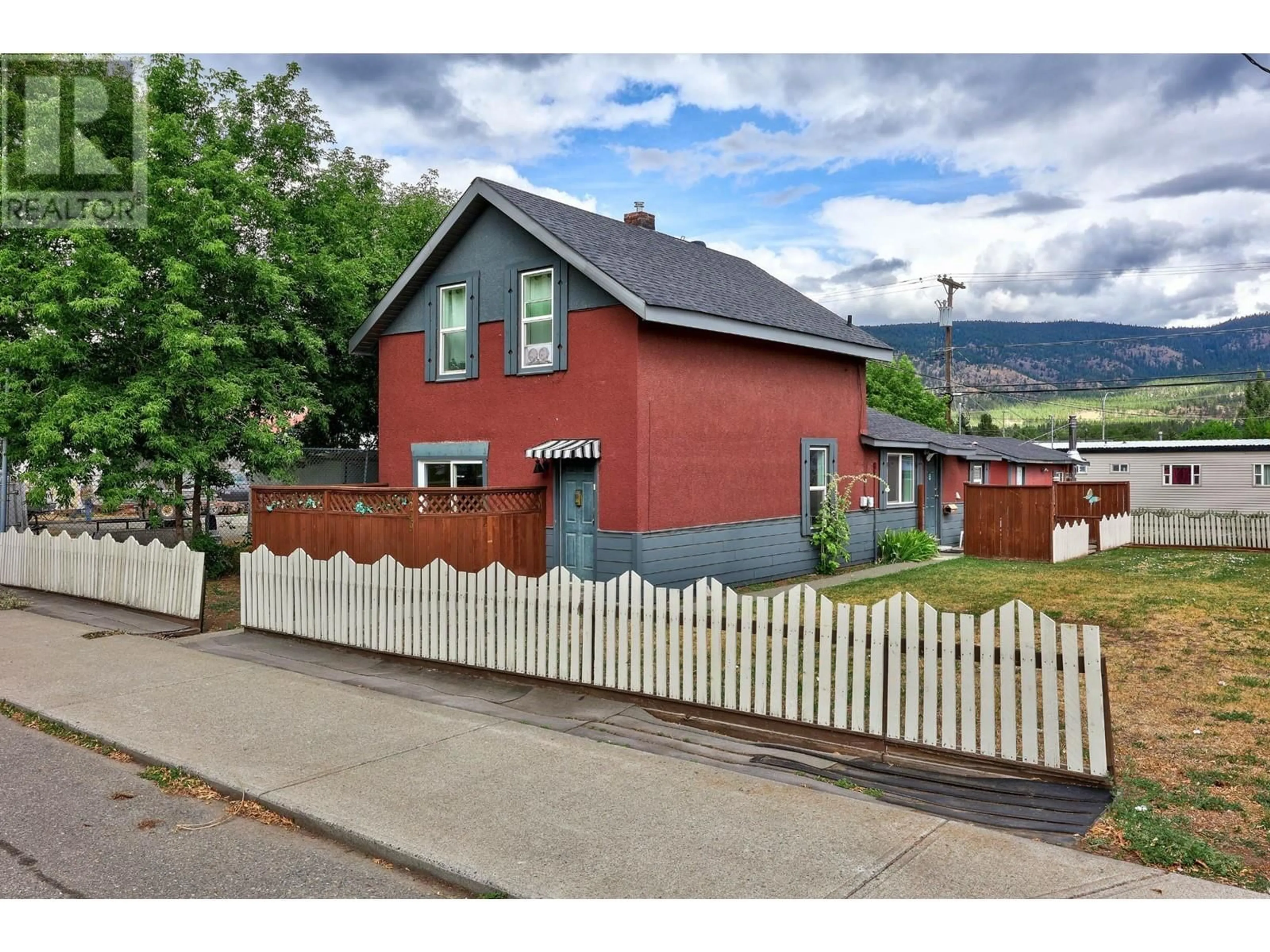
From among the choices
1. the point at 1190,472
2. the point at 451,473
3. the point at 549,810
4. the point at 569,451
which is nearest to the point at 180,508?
the point at 451,473

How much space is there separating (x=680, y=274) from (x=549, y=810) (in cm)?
1233

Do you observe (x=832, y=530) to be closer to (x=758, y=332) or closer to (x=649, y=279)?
(x=758, y=332)

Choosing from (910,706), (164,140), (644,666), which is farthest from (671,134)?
(910,706)

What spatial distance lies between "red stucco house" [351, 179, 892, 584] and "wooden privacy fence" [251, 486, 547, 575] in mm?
905

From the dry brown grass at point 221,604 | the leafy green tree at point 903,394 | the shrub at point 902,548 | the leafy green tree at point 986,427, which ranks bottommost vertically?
the dry brown grass at point 221,604

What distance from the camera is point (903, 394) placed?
53.4m

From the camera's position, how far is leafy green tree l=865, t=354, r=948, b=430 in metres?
52.3

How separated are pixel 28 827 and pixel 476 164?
17.1 meters

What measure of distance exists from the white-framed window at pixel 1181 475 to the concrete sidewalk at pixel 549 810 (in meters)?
39.2

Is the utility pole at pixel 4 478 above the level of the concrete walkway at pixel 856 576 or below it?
above

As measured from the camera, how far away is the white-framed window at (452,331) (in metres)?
16.1

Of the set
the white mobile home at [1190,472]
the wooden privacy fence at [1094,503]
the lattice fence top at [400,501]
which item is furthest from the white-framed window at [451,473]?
the white mobile home at [1190,472]

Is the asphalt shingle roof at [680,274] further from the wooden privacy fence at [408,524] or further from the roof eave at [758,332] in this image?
the wooden privacy fence at [408,524]

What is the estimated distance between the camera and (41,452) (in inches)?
578
